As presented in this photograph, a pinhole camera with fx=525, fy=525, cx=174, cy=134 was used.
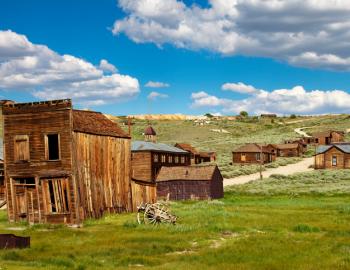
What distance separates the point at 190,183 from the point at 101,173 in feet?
67.6

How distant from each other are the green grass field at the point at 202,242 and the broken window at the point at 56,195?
1986mm

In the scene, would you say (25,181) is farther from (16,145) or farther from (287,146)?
A: (287,146)

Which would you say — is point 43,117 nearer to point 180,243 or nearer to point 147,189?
point 147,189

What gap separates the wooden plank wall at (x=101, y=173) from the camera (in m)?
35.8

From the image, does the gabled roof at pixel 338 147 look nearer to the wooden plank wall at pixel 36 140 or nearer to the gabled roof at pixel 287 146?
the gabled roof at pixel 287 146

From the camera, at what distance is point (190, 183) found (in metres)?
57.7

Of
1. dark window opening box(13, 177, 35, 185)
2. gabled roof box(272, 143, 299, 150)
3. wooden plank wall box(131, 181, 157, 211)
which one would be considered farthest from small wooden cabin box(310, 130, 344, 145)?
dark window opening box(13, 177, 35, 185)

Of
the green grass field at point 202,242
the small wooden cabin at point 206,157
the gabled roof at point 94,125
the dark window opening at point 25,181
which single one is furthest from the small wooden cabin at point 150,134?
the dark window opening at point 25,181

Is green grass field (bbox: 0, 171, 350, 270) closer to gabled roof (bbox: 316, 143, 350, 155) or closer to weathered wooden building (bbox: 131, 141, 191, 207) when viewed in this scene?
weathered wooden building (bbox: 131, 141, 191, 207)

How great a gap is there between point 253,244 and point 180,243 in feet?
11.6

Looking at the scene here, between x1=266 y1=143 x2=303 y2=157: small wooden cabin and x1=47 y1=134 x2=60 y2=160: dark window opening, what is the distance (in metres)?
74.6

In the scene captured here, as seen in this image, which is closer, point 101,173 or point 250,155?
point 101,173

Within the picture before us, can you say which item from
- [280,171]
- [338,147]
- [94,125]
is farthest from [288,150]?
[94,125]

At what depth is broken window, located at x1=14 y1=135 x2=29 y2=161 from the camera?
36688mm
